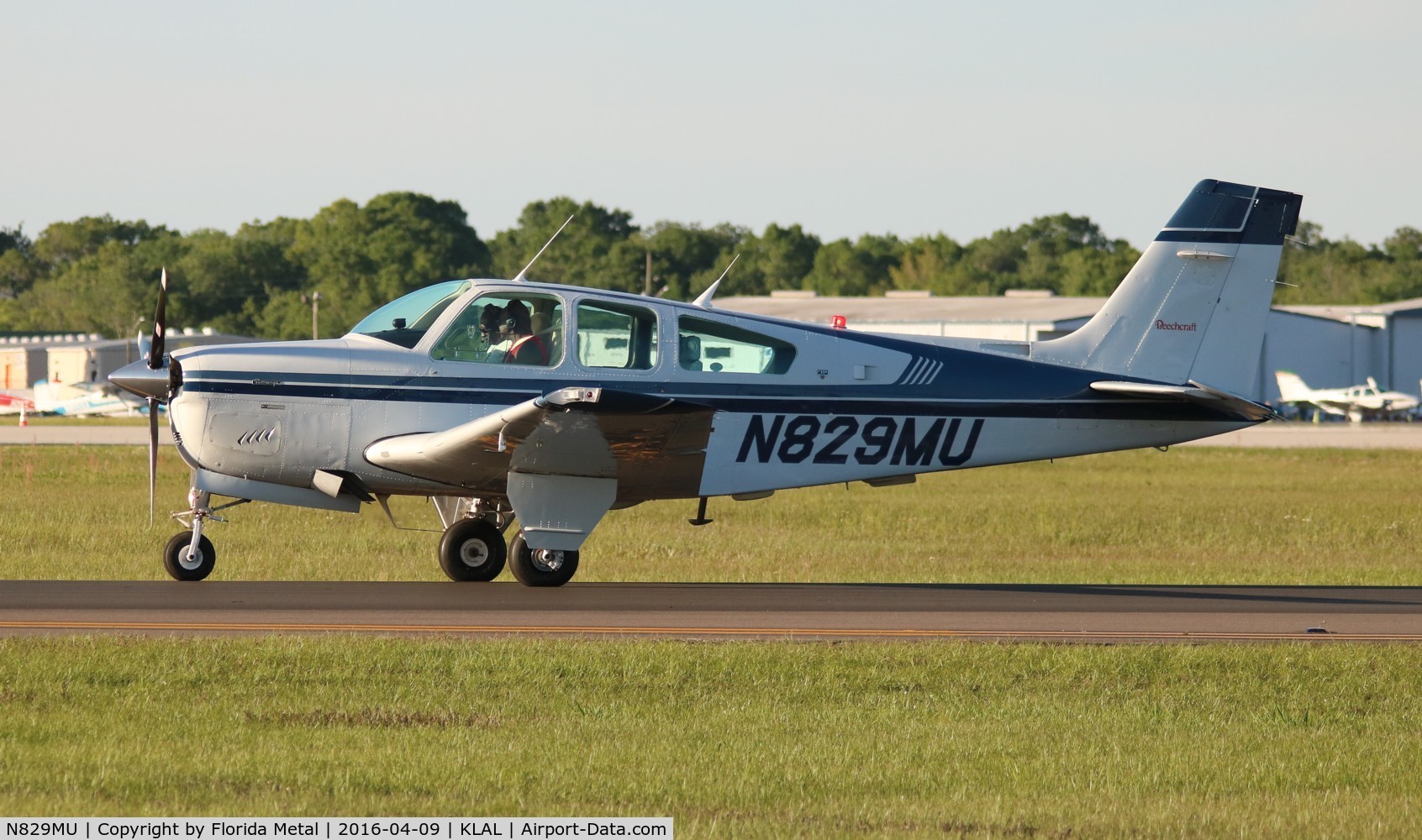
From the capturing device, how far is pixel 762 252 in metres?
127

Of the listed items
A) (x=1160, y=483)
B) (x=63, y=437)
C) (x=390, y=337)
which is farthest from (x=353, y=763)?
(x=63, y=437)

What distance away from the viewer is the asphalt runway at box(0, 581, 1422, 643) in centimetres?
1062

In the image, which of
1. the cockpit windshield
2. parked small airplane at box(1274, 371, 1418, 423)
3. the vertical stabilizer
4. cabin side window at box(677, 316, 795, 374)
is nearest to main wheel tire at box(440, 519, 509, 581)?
the cockpit windshield

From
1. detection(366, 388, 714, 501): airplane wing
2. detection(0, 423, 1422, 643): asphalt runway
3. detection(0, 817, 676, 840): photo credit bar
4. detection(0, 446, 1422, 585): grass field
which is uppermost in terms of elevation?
detection(366, 388, 714, 501): airplane wing

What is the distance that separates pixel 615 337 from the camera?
12.9 m

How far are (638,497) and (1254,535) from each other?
11406mm

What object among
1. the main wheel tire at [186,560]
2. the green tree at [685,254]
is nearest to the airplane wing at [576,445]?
the main wheel tire at [186,560]

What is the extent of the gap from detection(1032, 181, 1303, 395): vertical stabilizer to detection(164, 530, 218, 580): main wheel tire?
7146 millimetres

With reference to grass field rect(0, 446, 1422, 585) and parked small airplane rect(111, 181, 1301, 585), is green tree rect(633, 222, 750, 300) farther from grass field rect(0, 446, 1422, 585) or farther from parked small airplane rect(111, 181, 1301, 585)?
parked small airplane rect(111, 181, 1301, 585)

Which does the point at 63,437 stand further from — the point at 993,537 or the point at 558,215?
the point at 558,215

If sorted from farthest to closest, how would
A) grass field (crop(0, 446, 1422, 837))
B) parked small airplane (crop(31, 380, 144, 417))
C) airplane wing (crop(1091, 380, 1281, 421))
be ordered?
parked small airplane (crop(31, 380, 144, 417))
airplane wing (crop(1091, 380, 1281, 421))
grass field (crop(0, 446, 1422, 837))

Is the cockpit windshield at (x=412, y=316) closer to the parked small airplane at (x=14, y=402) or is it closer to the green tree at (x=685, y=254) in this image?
the parked small airplane at (x=14, y=402)

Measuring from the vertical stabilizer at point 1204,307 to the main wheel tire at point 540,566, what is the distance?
4.46 meters

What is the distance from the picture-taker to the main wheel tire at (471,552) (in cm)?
1362
